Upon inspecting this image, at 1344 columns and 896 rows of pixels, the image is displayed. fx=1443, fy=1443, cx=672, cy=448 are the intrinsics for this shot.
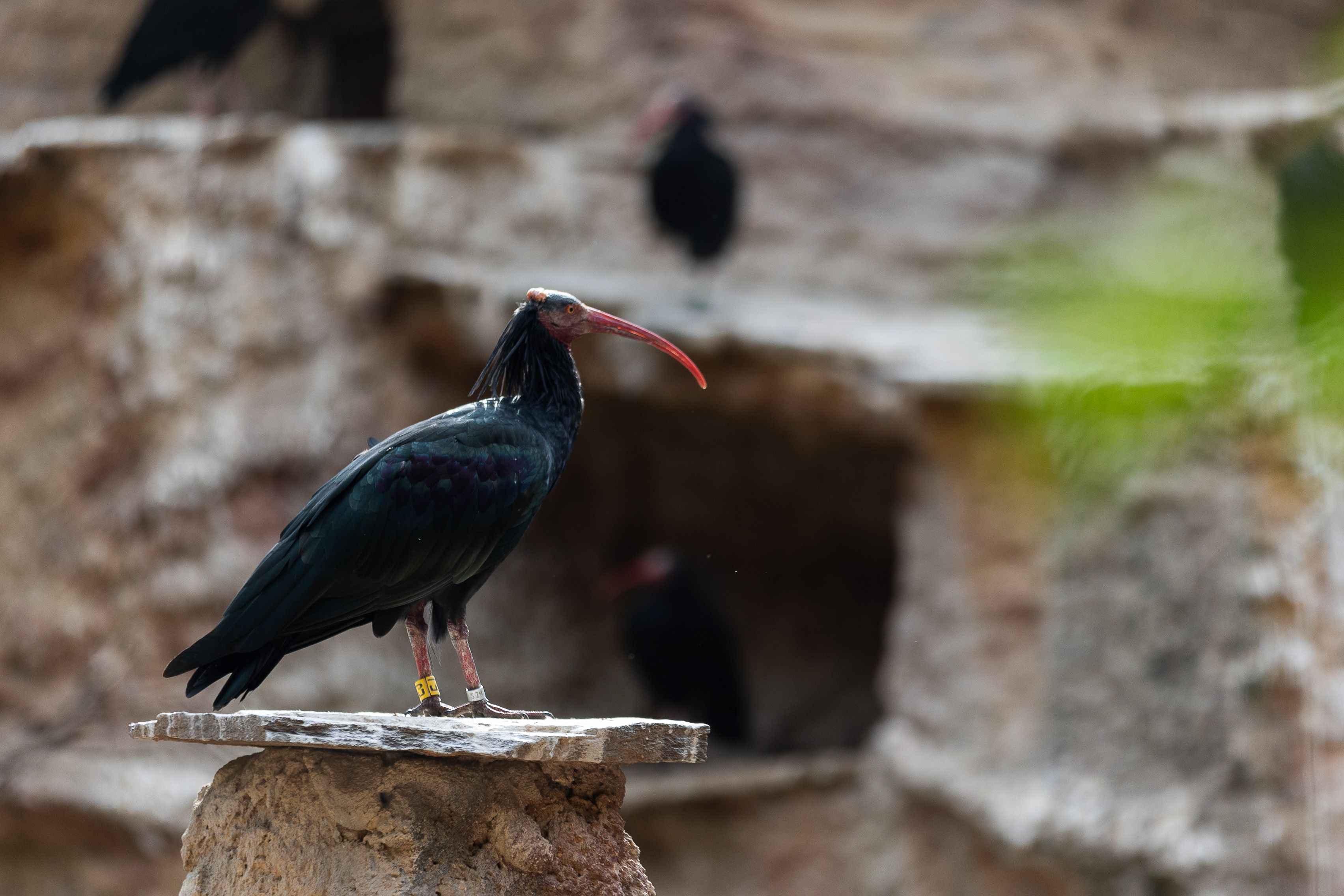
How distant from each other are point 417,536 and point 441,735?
1.25 feet

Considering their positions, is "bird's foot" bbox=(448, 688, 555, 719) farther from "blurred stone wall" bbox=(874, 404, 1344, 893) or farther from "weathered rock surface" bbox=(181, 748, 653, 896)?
"blurred stone wall" bbox=(874, 404, 1344, 893)

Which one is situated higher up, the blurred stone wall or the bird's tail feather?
the bird's tail feather

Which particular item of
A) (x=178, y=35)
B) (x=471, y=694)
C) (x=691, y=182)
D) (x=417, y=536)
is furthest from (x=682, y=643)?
(x=417, y=536)

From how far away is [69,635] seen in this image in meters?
6.44

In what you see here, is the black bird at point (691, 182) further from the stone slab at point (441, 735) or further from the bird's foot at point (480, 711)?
the stone slab at point (441, 735)

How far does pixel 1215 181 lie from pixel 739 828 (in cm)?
390

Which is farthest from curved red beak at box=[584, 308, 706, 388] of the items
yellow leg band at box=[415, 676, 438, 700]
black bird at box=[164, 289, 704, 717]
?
yellow leg band at box=[415, 676, 438, 700]

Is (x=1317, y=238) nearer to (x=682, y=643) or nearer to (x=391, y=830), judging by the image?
(x=391, y=830)

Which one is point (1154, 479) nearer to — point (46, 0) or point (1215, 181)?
point (1215, 181)

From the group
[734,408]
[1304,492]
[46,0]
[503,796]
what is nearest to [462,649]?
[503,796]

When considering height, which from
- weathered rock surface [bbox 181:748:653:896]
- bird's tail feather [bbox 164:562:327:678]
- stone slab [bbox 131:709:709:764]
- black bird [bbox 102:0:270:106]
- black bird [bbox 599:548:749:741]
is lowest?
black bird [bbox 599:548:749:741]

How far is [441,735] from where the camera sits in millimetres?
2172

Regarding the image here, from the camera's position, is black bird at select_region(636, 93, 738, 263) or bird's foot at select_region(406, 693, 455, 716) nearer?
bird's foot at select_region(406, 693, 455, 716)

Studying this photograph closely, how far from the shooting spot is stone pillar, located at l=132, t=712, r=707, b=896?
2.20 meters
